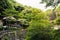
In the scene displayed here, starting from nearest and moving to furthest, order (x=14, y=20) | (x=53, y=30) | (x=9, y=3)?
(x=53, y=30)
(x=14, y=20)
(x=9, y=3)

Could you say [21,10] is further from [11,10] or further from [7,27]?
[7,27]

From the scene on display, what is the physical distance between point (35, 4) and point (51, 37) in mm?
8900

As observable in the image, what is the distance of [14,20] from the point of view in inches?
576

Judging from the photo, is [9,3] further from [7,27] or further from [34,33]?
[34,33]

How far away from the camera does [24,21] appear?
48.7ft

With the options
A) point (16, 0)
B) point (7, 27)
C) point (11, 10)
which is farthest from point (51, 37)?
point (16, 0)

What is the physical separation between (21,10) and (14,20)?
3.23m

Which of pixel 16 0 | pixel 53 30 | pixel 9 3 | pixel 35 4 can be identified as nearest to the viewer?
pixel 53 30

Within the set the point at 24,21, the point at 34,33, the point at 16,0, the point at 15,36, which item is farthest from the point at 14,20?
the point at 16,0

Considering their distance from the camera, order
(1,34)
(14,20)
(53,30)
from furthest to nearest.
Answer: (14,20) → (1,34) → (53,30)

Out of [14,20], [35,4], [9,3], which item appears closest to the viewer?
[14,20]

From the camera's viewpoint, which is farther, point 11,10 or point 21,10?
point 21,10

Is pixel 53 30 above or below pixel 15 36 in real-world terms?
above

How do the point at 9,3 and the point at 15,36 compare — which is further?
the point at 9,3
